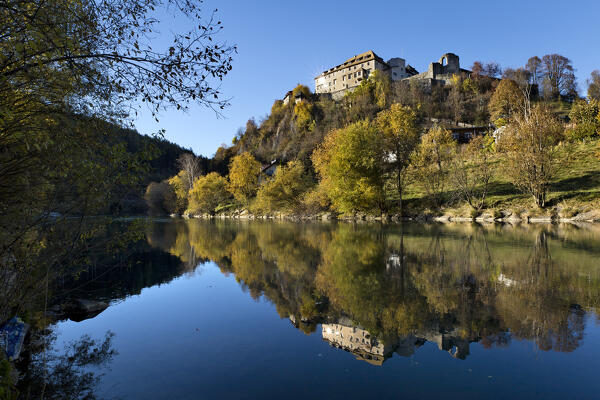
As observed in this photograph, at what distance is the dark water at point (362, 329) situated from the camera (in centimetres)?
479

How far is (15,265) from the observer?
222 inches

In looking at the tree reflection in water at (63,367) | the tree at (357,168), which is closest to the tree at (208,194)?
the tree at (357,168)

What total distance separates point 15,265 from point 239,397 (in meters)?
4.59

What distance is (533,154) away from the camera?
30906 millimetres

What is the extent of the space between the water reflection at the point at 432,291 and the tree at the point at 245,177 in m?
52.8

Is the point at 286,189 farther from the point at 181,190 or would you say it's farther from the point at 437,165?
the point at 181,190

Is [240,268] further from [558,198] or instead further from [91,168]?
[558,198]

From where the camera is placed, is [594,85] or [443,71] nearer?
[594,85]

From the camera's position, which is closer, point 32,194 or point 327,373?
point 327,373

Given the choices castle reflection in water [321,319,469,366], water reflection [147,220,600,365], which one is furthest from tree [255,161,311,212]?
castle reflection in water [321,319,469,366]

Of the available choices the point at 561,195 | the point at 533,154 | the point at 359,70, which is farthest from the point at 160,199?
the point at 561,195

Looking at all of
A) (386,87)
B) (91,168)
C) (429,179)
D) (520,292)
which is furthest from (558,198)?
(386,87)

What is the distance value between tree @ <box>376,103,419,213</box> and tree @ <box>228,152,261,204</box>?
116 feet

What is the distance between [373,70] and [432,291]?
10360 centimetres
